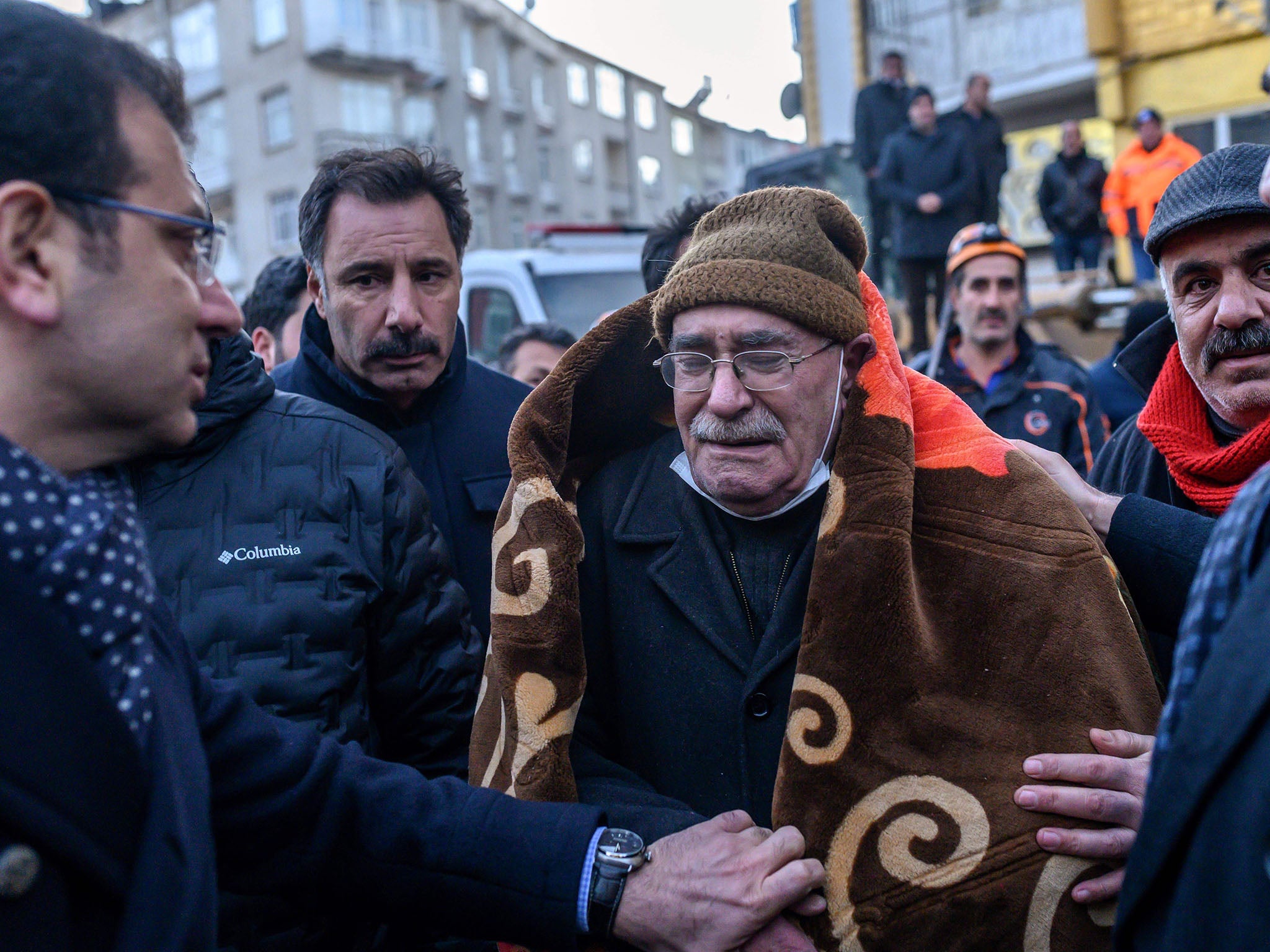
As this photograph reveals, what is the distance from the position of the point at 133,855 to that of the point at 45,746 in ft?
0.58

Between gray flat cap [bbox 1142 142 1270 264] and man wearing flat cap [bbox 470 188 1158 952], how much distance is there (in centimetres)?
78

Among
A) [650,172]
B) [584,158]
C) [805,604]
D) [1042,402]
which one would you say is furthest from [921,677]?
[650,172]

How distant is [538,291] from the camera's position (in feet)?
25.5

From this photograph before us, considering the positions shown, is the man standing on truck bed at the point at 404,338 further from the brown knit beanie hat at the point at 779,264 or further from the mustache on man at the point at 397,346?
the brown knit beanie hat at the point at 779,264

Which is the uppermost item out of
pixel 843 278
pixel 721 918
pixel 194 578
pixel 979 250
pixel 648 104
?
pixel 648 104

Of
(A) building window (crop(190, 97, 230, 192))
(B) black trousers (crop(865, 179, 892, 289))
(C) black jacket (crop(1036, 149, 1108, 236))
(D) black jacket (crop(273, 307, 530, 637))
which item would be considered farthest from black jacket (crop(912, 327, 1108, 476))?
(A) building window (crop(190, 97, 230, 192))

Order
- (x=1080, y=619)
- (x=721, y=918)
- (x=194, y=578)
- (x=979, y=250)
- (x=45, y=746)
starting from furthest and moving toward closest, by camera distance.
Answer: (x=979, y=250) → (x=194, y=578) → (x=1080, y=619) → (x=721, y=918) → (x=45, y=746)

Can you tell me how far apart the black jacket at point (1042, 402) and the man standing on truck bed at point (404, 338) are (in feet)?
9.03

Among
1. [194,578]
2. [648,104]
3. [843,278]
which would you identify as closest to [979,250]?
[843,278]

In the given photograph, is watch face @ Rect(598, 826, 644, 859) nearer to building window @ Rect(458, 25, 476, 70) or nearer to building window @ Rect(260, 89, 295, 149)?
building window @ Rect(260, 89, 295, 149)

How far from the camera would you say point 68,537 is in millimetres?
1293

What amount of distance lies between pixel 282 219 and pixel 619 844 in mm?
39362

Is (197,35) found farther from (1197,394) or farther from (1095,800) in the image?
(1095,800)

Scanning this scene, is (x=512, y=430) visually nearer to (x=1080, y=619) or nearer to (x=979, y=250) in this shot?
(x=1080, y=619)
